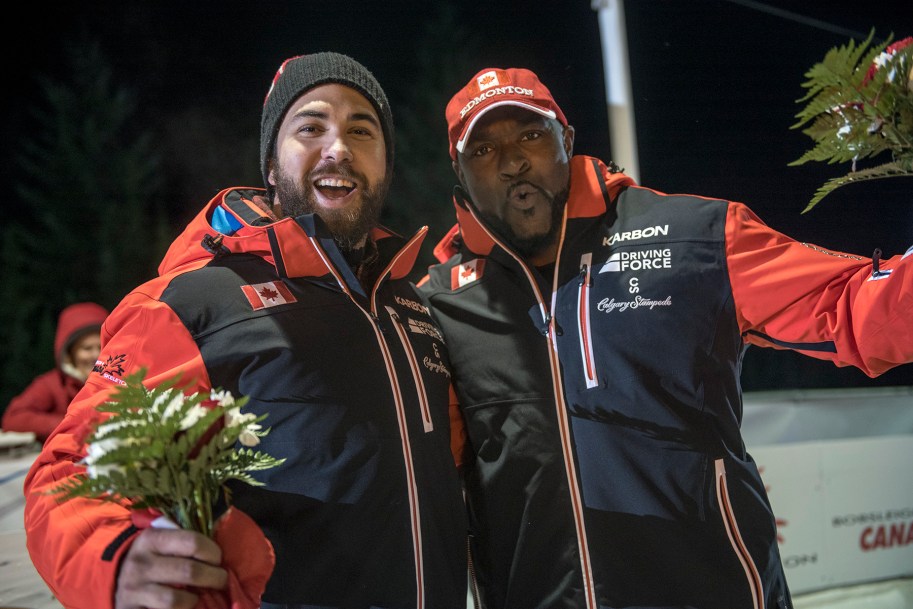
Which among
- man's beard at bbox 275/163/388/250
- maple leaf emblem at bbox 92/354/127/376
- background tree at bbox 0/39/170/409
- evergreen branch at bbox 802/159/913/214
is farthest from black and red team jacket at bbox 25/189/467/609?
background tree at bbox 0/39/170/409

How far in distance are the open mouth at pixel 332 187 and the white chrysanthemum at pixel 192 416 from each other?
0.87 meters

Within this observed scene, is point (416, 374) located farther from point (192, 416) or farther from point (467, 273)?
point (192, 416)

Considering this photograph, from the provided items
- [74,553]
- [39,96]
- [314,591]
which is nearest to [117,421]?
[74,553]

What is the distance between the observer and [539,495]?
2.03 meters

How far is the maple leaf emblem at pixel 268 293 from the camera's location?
183 centimetres

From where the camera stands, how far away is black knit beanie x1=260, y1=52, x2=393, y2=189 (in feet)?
6.94

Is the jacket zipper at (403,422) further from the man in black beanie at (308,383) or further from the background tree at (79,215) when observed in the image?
the background tree at (79,215)

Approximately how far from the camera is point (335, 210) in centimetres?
201

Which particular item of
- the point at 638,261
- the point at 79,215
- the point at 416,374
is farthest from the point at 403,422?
the point at 79,215

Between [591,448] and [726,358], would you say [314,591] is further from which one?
[726,358]

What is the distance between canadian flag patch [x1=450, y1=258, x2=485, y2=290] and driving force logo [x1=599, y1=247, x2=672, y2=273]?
16.3 inches

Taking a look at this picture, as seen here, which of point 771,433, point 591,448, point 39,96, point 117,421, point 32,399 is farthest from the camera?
point 39,96

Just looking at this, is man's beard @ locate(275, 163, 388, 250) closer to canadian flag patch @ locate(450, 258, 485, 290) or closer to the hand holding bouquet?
canadian flag patch @ locate(450, 258, 485, 290)

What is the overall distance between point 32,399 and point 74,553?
Answer: 427cm
